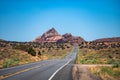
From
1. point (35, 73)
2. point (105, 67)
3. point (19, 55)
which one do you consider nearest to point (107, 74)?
point (105, 67)

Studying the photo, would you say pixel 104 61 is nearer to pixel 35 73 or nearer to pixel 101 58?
pixel 101 58

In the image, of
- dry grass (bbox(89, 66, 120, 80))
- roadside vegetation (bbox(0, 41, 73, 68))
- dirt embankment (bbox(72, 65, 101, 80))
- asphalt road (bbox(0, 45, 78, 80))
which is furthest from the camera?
roadside vegetation (bbox(0, 41, 73, 68))

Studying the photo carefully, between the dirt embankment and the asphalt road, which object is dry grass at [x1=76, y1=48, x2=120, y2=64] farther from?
the asphalt road

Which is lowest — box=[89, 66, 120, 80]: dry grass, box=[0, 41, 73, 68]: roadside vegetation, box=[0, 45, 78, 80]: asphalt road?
box=[89, 66, 120, 80]: dry grass

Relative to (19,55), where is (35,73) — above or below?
below

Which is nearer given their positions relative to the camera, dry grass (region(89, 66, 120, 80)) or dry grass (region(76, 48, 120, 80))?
dry grass (region(89, 66, 120, 80))

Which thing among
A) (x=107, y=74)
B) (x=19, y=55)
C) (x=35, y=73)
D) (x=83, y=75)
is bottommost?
(x=107, y=74)

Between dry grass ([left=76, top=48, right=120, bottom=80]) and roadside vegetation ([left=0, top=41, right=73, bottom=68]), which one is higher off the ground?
roadside vegetation ([left=0, top=41, right=73, bottom=68])

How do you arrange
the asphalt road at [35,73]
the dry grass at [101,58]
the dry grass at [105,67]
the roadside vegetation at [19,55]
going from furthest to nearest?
the dry grass at [101,58], the roadside vegetation at [19,55], the dry grass at [105,67], the asphalt road at [35,73]

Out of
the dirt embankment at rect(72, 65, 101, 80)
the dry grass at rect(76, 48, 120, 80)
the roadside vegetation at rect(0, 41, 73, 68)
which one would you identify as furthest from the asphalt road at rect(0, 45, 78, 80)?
the roadside vegetation at rect(0, 41, 73, 68)

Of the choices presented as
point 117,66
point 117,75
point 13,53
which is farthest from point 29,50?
point 117,75

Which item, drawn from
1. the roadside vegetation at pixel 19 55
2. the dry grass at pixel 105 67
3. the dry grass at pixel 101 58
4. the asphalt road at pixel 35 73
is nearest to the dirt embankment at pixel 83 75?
the asphalt road at pixel 35 73

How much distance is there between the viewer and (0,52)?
146 feet

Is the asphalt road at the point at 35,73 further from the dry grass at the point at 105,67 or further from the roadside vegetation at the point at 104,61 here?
the roadside vegetation at the point at 104,61
